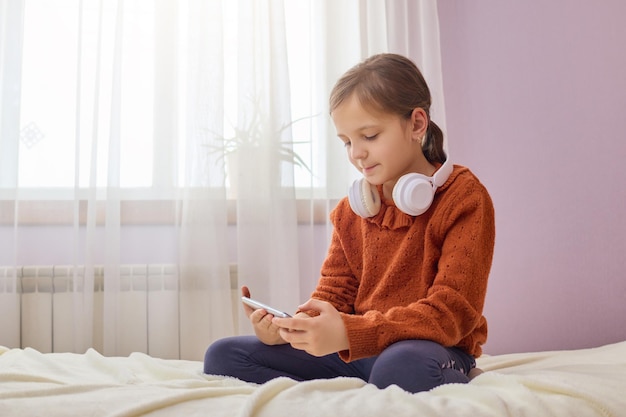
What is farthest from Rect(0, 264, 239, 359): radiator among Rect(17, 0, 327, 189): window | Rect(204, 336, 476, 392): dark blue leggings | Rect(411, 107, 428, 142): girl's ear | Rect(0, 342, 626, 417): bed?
Rect(411, 107, 428, 142): girl's ear

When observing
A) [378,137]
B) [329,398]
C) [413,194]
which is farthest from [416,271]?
Result: [329,398]

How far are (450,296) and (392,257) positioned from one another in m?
0.22

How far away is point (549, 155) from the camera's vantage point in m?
2.18

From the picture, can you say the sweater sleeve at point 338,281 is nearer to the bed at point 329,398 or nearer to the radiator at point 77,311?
the bed at point 329,398

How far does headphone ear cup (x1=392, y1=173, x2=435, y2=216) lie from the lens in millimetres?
1359

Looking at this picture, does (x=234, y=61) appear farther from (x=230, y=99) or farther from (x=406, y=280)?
(x=406, y=280)

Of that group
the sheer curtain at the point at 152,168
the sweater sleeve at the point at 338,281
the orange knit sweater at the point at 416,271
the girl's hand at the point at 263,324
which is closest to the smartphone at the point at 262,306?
the girl's hand at the point at 263,324

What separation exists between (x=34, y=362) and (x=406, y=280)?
804mm

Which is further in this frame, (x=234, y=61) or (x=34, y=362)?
(x=234, y=61)

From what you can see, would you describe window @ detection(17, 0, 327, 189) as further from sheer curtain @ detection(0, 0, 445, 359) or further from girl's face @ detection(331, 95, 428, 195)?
girl's face @ detection(331, 95, 428, 195)

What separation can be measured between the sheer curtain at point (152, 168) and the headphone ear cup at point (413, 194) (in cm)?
90

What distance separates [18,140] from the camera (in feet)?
7.10

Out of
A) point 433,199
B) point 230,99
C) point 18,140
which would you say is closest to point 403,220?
point 433,199

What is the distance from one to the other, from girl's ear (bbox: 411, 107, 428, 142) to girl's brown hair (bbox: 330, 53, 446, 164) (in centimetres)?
1
